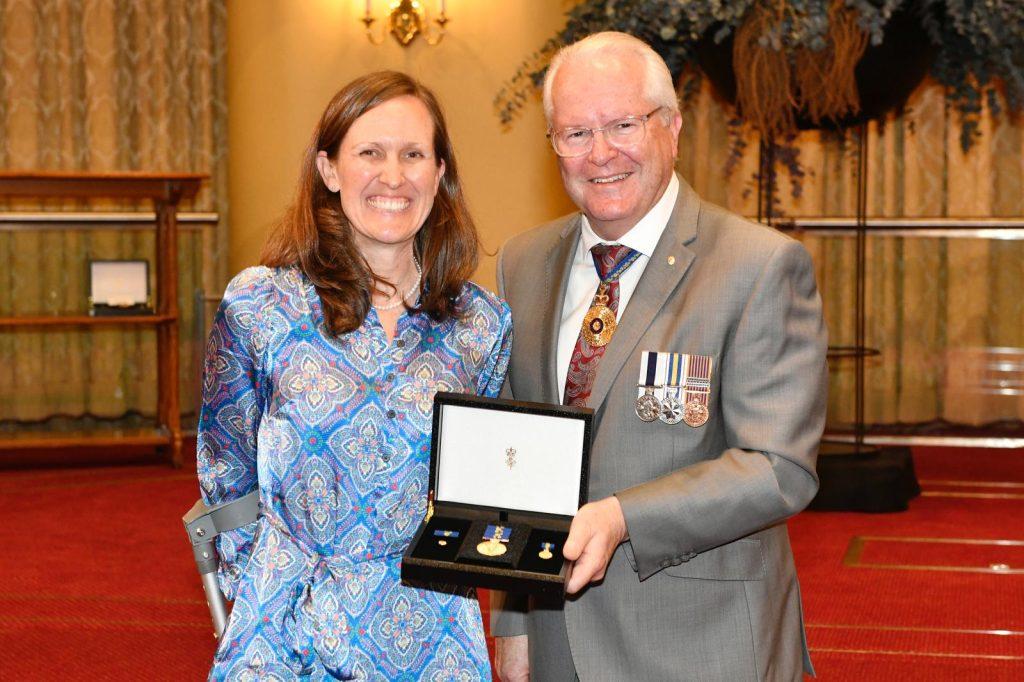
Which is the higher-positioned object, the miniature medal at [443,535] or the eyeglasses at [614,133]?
the eyeglasses at [614,133]

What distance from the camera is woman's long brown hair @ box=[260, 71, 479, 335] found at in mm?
1756

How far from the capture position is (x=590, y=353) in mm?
1860

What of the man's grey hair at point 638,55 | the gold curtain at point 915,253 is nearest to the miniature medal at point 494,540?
the man's grey hair at point 638,55

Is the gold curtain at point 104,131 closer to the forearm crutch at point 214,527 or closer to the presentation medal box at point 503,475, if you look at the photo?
the forearm crutch at point 214,527

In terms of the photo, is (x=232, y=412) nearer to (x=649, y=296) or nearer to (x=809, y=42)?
(x=649, y=296)

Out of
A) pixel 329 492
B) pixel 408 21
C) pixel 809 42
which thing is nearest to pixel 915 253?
pixel 809 42

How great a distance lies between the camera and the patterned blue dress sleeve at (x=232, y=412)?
1.73 metres

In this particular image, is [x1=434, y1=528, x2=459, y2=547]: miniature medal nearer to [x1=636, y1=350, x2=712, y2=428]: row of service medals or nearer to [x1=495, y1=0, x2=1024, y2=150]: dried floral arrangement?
[x1=636, y1=350, x2=712, y2=428]: row of service medals

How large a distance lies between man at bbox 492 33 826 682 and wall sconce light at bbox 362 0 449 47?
14.9 feet

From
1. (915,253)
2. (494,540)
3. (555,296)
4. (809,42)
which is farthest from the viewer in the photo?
(915,253)

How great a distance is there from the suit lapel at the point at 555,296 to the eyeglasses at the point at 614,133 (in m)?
0.19

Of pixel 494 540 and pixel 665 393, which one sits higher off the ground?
pixel 665 393

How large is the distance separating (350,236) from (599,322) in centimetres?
41

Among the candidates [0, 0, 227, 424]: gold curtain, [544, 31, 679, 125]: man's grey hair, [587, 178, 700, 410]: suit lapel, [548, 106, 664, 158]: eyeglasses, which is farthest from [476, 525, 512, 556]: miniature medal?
[0, 0, 227, 424]: gold curtain
